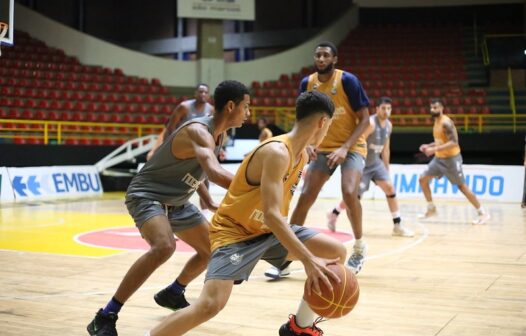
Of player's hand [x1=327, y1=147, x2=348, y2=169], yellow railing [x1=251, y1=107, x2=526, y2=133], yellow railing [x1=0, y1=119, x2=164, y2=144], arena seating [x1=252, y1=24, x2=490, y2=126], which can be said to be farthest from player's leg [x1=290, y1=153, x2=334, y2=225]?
arena seating [x1=252, y1=24, x2=490, y2=126]

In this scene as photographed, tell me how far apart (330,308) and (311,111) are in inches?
39.6

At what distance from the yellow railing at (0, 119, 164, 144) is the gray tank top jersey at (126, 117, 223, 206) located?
45.0ft

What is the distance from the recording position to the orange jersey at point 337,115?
665 cm

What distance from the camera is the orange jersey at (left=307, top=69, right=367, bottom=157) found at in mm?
6652

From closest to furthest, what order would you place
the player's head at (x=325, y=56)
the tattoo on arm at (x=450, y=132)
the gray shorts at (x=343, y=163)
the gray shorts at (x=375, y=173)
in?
the player's head at (x=325, y=56), the gray shorts at (x=343, y=163), the gray shorts at (x=375, y=173), the tattoo on arm at (x=450, y=132)

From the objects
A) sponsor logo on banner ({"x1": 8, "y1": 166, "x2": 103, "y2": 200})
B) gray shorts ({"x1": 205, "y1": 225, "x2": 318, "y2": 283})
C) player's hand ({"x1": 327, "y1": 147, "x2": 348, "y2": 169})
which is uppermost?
player's hand ({"x1": 327, "y1": 147, "x2": 348, "y2": 169})

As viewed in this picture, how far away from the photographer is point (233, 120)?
4.36m

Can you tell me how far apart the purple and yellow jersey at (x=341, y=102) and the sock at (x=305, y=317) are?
293 cm

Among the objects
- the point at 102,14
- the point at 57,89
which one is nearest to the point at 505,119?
the point at 57,89

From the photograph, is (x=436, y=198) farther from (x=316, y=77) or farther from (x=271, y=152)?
(x=271, y=152)

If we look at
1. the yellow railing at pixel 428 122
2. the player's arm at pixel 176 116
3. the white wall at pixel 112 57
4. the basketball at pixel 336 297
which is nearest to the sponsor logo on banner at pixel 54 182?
the yellow railing at pixel 428 122

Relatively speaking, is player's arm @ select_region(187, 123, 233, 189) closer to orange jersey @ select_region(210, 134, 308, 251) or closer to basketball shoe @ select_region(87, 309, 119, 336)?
orange jersey @ select_region(210, 134, 308, 251)

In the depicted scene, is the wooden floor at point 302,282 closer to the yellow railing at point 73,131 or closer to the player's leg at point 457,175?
the player's leg at point 457,175

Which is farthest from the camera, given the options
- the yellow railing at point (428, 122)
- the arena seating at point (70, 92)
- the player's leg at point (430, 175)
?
the yellow railing at point (428, 122)
